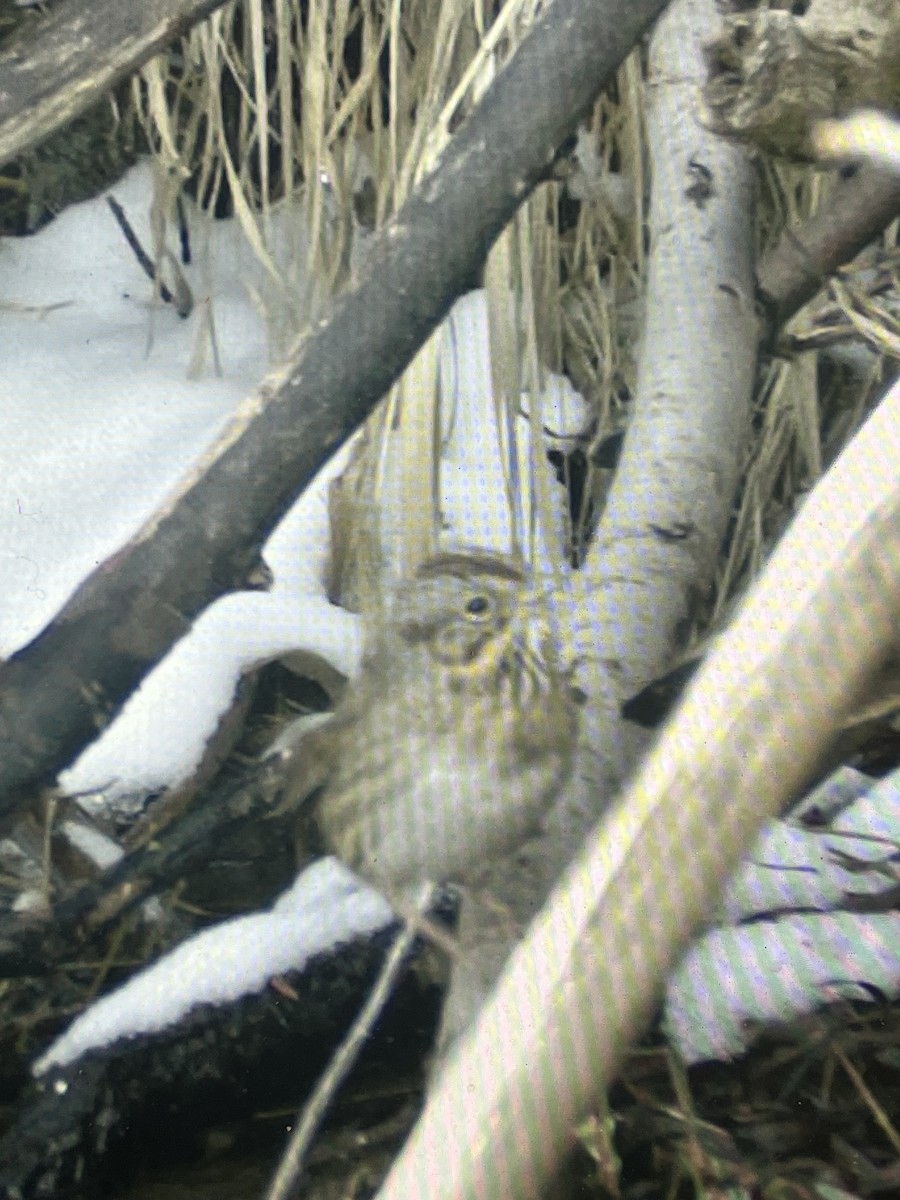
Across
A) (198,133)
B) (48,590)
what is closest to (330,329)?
(48,590)

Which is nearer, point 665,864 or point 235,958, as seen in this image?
point 665,864

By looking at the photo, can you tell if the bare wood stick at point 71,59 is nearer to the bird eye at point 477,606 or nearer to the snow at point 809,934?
the bird eye at point 477,606

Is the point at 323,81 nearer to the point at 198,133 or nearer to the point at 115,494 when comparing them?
the point at 198,133

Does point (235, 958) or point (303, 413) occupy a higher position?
point (303, 413)

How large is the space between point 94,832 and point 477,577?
19 cm

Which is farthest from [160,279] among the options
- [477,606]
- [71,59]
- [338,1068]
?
[338,1068]

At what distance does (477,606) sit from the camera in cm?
46

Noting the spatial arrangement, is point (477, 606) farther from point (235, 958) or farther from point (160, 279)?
point (160, 279)

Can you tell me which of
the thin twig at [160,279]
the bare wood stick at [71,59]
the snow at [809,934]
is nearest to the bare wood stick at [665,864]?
the snow at [809,934]

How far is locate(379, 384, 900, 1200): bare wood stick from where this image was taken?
0.28 metres

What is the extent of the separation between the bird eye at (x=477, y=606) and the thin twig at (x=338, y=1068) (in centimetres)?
12

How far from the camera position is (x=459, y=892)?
0.40 m

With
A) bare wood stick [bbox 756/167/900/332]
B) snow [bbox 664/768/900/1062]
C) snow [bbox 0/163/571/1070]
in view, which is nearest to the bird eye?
snow [bbox 0/163/571/1070]

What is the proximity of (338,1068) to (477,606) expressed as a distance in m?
0.18
